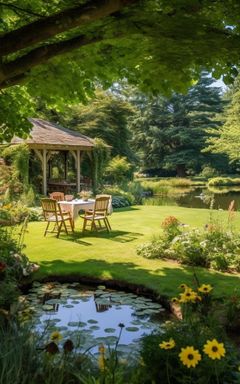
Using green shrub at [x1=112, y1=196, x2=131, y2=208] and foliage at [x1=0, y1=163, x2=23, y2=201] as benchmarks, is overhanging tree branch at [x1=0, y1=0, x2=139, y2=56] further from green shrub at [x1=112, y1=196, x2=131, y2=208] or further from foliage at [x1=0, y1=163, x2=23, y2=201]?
green shrub at [x1=112, y1=196, x2=131, y2=208]

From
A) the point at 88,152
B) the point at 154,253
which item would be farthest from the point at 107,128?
the point at 154,253

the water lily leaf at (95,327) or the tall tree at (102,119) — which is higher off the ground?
the tall tree at (102,119)

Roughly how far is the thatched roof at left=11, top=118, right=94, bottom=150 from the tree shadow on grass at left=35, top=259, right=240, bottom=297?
11.1 meters

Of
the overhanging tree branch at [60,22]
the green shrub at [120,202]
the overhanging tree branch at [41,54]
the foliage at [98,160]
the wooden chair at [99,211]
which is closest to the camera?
the overhanging tree branch at [60,22]

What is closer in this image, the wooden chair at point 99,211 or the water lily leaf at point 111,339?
the water lily leaf at point 111,339

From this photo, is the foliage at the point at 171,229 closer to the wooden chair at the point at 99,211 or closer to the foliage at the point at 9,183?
the wooden chair at the point at 99,211

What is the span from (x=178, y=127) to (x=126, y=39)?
1648 inches

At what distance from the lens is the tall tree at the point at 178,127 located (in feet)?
146

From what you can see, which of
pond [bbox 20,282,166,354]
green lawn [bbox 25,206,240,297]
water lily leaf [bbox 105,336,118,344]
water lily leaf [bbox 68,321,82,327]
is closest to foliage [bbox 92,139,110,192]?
green lawn [bbox 25,206,240,297]

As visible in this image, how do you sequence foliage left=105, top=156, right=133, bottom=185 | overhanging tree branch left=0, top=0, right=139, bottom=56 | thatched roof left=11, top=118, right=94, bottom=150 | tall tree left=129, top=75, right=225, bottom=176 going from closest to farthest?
overhanging tree branch left=0, top=0, right=139, bottom=56 < thatched roof left=11, top=118, right=94, bottom=150 < foliage left=105, top=156, right=133, bottom=185 < tall tree left=129, top=75, right=225, bottom=176

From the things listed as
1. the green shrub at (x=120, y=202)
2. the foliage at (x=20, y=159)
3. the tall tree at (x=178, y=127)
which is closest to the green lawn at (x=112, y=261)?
the foliage at (x=20, y=159)

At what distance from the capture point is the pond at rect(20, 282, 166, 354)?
4781 millimetres

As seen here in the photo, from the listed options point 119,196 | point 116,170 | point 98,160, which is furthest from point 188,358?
point 116,170

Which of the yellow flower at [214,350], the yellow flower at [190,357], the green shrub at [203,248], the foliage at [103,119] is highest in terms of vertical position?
the foliage at [103,119]
